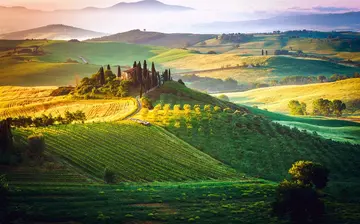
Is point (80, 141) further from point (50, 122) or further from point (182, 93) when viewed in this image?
point (182, 93)

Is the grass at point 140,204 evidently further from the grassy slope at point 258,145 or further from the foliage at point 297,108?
the foliage at point 297,108

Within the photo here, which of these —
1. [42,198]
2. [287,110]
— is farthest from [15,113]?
[287,110]

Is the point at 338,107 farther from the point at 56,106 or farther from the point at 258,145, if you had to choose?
the point at 56,106

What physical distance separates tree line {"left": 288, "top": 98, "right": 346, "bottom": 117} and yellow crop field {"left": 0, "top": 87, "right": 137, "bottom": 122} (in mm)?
88729

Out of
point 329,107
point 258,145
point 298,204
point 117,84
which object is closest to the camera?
point 298,204

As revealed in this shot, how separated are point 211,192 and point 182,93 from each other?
246 feet

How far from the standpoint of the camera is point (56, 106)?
115 meters

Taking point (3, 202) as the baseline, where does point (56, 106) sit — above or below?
above

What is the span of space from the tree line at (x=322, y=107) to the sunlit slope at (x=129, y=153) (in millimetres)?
108216

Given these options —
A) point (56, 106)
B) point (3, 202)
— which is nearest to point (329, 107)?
point (56, 106)

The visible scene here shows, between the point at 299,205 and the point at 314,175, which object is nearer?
the point at 299,205

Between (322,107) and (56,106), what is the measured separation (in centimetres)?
10999

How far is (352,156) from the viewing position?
3273 inches

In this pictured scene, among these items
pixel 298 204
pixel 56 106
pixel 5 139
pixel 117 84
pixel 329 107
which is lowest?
pixel 329 107
